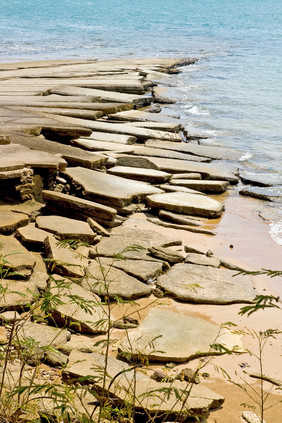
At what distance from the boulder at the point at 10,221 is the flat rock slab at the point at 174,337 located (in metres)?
1.23

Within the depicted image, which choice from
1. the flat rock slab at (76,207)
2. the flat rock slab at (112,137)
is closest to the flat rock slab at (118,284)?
the flat rock slab at (76,207)

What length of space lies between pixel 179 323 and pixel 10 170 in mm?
1968

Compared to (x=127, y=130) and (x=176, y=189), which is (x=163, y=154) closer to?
(x=127, y=130)

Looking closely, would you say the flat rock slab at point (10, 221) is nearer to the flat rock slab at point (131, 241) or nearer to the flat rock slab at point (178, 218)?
the flat rock slab at point (131, 241)

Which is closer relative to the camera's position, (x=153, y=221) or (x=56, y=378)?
(x=56, y=378)

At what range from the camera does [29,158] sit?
16.5 ft

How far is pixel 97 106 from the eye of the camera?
8.71 meters

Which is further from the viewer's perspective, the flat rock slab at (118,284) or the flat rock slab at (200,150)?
the flat rock slab at (200,150)

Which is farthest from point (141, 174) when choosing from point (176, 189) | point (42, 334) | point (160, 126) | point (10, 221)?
point (42, 334)

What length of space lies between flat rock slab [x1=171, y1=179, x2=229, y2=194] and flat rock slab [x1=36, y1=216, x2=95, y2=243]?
1.86 m

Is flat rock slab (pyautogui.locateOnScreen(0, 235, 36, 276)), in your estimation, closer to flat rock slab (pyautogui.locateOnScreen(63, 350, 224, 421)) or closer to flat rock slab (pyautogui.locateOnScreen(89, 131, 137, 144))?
flat rock slab (pyautogui.locateOnScreen(63, 350, 224, 421))

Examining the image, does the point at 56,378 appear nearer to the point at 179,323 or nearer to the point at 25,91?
the point at 179,323

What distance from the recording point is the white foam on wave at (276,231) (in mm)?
5133

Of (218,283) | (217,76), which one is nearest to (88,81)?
(217,76)
